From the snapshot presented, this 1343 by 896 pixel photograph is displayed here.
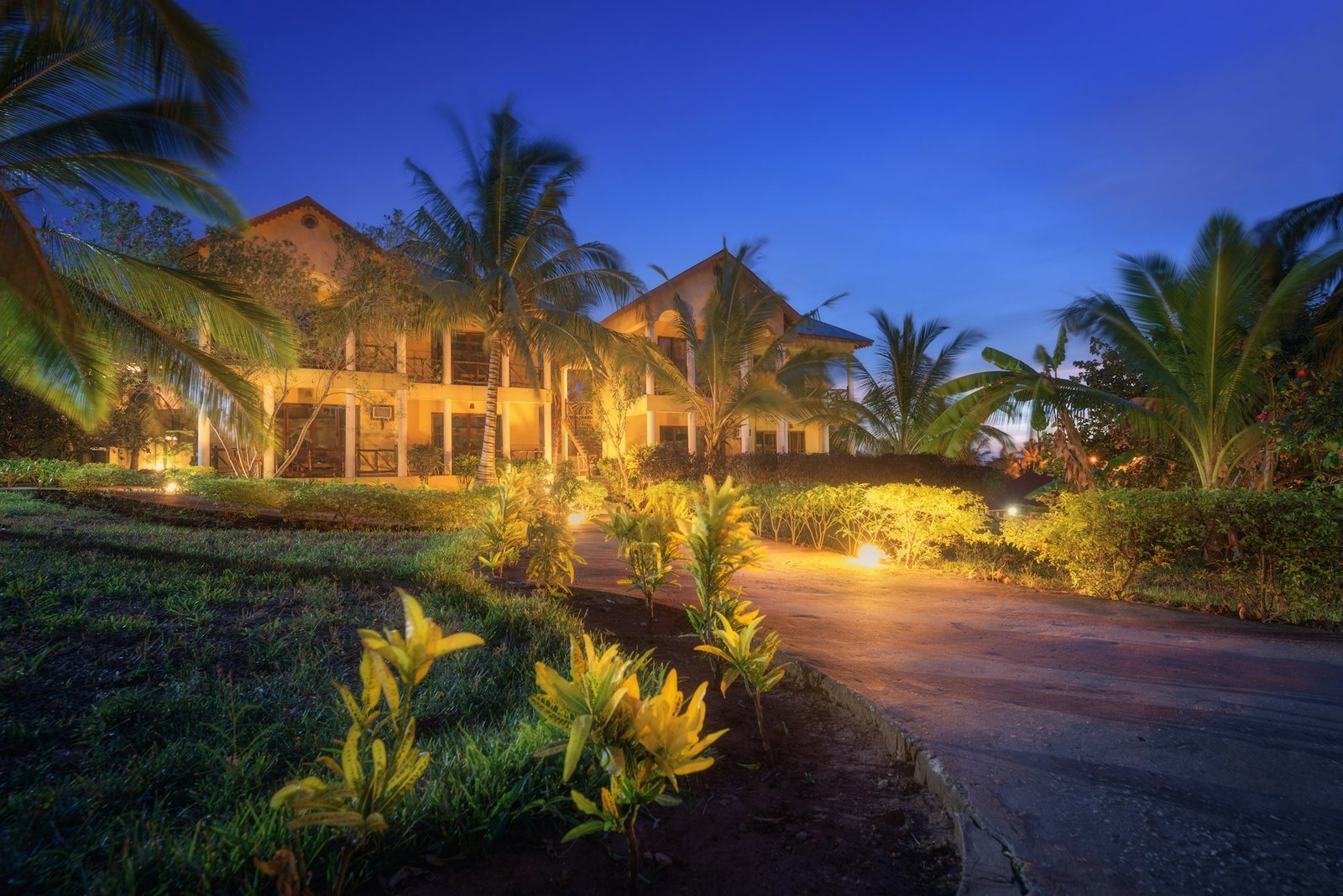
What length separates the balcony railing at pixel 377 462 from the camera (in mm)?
20844

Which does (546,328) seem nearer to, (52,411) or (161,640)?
(161,640)

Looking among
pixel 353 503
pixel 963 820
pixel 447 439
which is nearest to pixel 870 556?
pixel 963 820

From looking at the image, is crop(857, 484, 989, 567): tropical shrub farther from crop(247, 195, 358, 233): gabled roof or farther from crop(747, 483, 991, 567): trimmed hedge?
crop(247, 195, 358, 233): gabled roof

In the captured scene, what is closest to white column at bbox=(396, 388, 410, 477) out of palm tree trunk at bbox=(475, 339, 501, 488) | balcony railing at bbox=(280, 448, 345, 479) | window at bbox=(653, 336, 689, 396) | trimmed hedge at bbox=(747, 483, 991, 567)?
balcony railing at bbox=(280, 448, 345, 479)

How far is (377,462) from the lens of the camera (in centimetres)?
2120

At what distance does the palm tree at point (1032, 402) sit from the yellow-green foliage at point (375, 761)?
9531mm

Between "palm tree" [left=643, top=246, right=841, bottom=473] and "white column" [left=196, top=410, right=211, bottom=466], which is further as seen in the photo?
"white column" [left=196, top=410, right=211, bottom=466]

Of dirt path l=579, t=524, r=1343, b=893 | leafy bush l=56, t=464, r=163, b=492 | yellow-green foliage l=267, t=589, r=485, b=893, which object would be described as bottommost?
dirt path l=579, t=524, r=1343, b=893

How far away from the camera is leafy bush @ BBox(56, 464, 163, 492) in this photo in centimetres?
1338

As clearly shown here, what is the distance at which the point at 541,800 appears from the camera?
2.12 m

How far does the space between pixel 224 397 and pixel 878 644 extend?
6747mm

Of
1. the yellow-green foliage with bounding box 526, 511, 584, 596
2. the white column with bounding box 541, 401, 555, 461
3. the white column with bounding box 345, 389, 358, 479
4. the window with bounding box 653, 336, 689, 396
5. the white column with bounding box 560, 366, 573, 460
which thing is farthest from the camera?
the window with bounding box 653, 336, 689, 396

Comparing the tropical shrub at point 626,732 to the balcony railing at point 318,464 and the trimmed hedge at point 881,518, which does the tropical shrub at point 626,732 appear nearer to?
the trimmed hedge at point 881,518

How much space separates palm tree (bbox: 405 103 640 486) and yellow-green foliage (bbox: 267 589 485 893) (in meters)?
14.0
